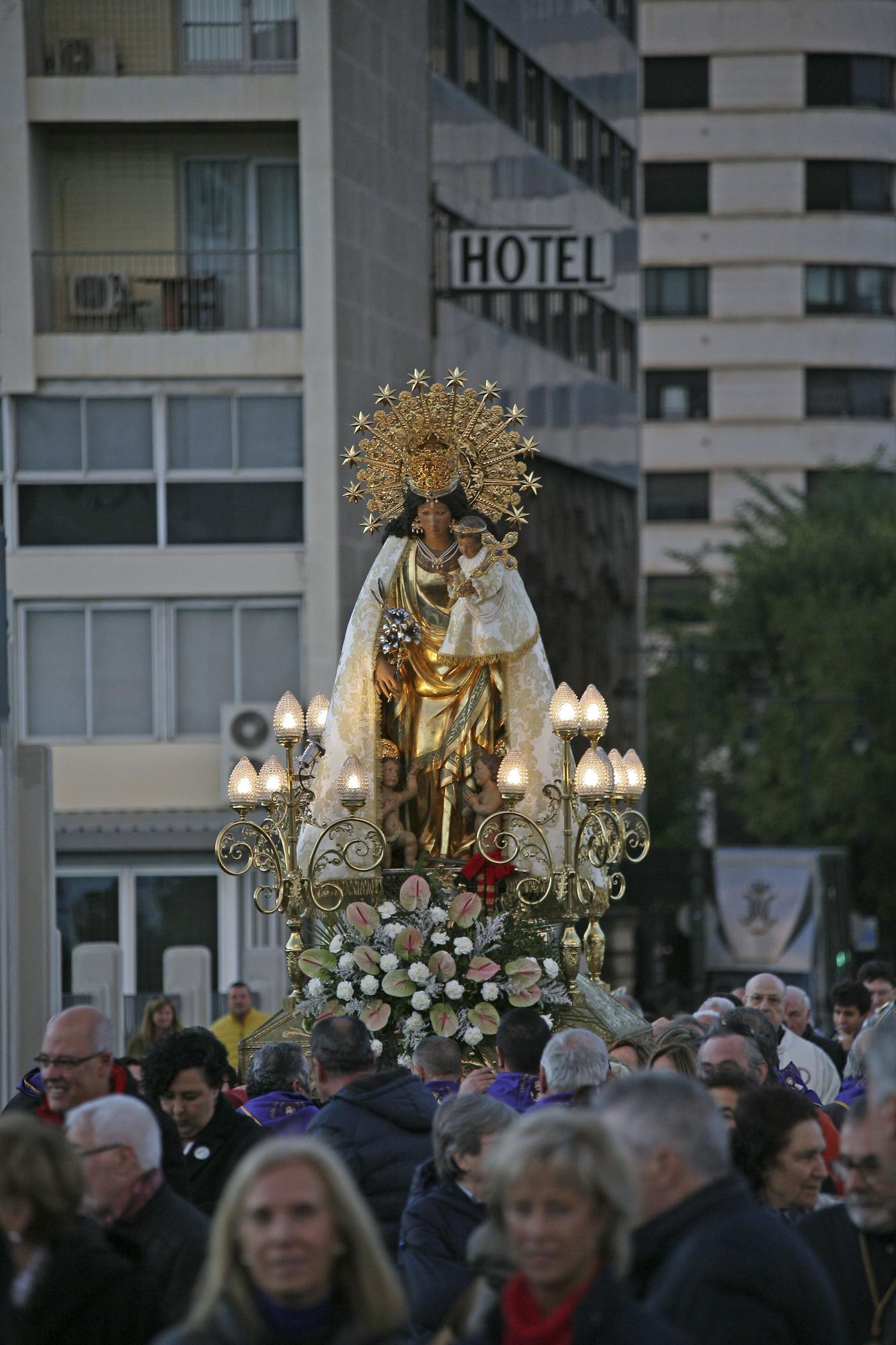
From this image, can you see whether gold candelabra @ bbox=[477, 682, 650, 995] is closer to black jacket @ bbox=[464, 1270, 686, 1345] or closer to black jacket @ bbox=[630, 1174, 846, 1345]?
black jacket @ bbox=[630, 1174, 846, 1345]

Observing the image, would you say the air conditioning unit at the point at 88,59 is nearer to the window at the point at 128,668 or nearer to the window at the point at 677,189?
the window at the point at 128,668

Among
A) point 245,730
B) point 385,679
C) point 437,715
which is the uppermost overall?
point 385,679

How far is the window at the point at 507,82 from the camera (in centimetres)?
3538

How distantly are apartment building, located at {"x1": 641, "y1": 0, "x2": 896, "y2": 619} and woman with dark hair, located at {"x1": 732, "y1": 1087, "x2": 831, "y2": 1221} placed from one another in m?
59.1

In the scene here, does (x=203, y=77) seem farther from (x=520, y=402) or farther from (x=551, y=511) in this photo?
(x=551, y=511)

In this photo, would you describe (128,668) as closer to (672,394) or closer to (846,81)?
(672,394)

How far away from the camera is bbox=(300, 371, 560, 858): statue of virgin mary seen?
47.0 feet

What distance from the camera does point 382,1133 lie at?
802 centimetres

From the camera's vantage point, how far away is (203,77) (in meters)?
31.0

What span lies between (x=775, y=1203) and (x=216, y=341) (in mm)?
25695

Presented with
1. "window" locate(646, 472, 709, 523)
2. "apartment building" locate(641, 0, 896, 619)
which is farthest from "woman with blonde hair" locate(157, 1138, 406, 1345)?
"window" locate(646, 472, 709, 523)

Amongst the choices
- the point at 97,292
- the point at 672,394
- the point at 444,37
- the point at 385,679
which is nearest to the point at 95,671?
the point at 97,292

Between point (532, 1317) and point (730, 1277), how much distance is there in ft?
1.73

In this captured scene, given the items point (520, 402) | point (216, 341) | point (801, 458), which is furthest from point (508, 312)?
point (801, 458)
